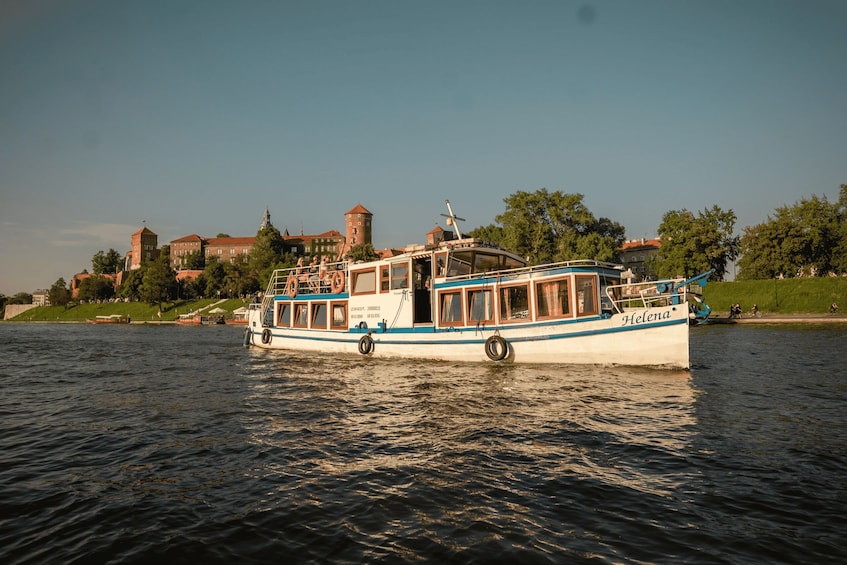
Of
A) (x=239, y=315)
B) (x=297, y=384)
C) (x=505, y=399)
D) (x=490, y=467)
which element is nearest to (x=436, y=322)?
(x=297, y=384)

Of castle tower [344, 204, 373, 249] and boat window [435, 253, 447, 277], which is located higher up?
castle tower [344, 204, 373, 249]

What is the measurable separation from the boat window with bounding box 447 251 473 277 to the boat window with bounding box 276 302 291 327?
12735mm

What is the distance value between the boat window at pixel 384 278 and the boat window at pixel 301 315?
22.0 feet

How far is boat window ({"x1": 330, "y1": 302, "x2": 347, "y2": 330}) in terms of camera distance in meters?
27.4

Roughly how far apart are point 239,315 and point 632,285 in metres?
85.2

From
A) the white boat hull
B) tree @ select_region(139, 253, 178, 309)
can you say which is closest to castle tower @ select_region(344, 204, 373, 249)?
tree @ select_region(139, 253, 178, 309)

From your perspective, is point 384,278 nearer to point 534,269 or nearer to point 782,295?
point 534,269

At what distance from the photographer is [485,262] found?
24719mm

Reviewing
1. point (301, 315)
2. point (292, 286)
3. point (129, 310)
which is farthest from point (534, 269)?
point (129, 310)

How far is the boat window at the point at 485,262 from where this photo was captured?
24305 millimetres

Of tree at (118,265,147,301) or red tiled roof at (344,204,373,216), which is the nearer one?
tree at (118,265,147,301)

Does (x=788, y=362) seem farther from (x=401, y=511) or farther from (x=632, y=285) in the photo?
(x=401, y=511)

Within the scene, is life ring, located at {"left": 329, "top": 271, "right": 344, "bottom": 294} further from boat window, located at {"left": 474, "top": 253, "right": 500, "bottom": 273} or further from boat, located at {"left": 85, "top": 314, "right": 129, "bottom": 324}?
boat, located at {"left": 85, "top": 314, "right": 129, "bottom": 324}

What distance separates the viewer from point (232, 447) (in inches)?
383
